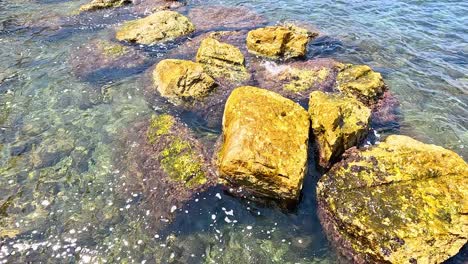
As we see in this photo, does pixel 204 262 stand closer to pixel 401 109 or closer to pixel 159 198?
pixel 159 198

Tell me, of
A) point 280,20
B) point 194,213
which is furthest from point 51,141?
point 280,20

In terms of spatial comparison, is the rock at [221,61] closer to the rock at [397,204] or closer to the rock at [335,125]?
the rock at [335,125]

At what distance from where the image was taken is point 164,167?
1014 cm

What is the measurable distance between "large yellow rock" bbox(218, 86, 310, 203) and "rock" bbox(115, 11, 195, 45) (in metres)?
9.14

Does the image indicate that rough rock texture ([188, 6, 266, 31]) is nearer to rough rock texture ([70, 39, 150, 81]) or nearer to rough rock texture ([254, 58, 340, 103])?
rough rock texture ([70, 39, 150, 81])

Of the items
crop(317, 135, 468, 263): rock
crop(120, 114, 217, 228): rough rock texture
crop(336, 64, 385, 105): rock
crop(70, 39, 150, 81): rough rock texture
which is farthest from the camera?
crop(70, 39, 150, 81): rough rock texture

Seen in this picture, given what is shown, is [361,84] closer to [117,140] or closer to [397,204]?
[397,204]

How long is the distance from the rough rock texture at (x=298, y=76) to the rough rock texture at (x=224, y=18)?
18.6ft

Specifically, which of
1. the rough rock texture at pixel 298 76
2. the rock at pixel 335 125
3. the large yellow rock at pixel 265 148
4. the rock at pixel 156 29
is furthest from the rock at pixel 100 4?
the rock at pixel 335 125

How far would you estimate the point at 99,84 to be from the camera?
46.6 ft

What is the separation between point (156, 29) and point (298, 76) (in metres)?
8.35

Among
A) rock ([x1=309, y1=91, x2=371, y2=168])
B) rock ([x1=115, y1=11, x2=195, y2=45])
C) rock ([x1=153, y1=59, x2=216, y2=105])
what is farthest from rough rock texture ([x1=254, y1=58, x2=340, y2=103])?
rock ([x1=115, y1=11, x2=195, y2=45])

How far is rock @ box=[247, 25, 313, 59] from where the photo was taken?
1620 cm

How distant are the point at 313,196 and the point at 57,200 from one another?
23.4 ft
